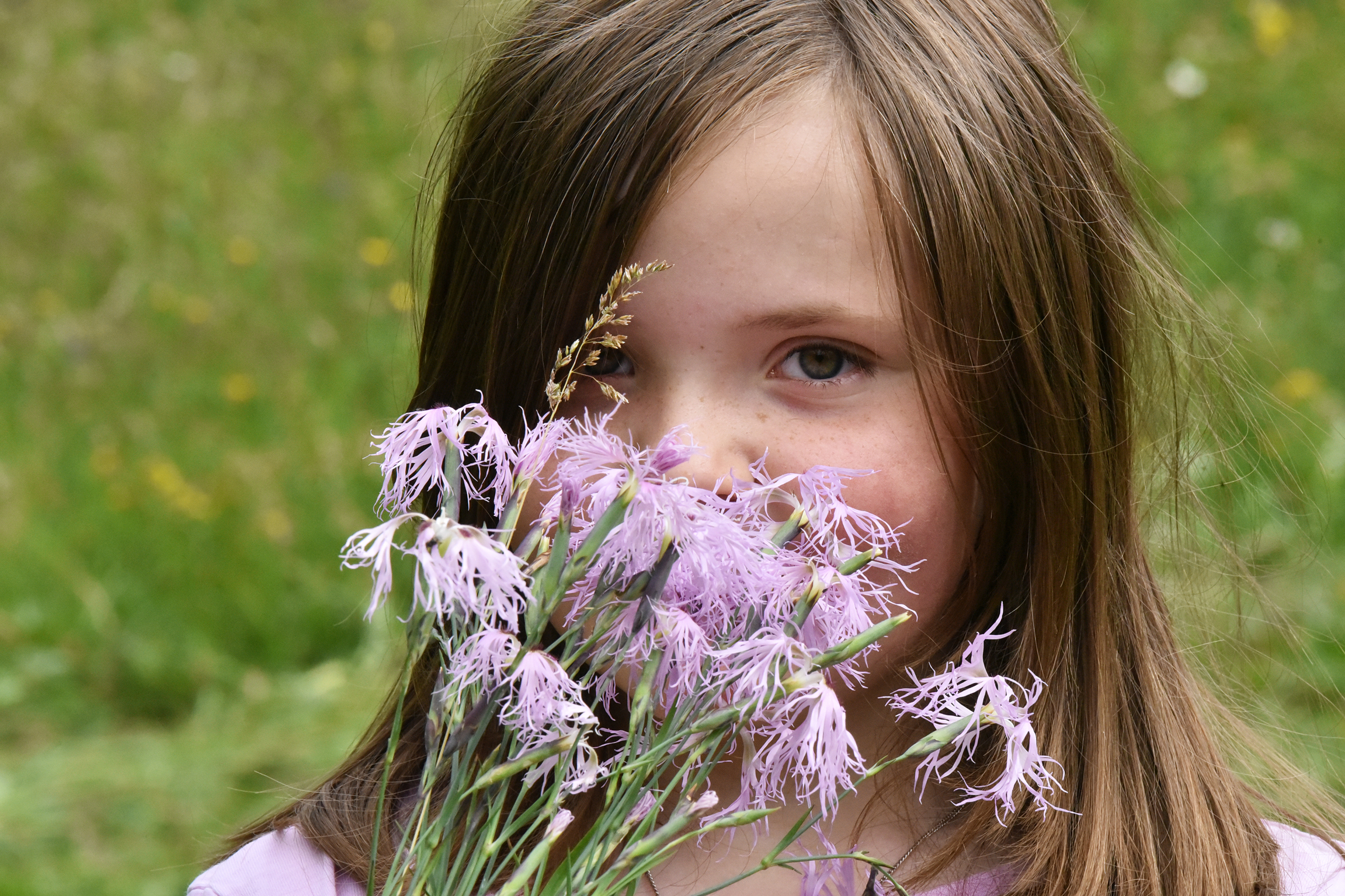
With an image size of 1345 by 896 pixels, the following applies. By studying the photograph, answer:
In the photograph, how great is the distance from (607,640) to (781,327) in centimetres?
39

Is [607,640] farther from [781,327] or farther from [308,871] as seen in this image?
[308,871]

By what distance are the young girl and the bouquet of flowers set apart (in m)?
0.26

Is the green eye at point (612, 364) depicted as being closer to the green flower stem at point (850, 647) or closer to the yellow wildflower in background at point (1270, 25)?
the green flower stem at point (850, 647)

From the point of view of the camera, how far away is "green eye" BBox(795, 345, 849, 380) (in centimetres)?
115

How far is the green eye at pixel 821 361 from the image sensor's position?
1.15 m

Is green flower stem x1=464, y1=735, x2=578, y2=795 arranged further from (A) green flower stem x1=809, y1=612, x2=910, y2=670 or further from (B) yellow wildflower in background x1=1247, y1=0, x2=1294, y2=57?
(B) yellow wildflower in background x1=1247, y1=0, x2=1294, y2=57

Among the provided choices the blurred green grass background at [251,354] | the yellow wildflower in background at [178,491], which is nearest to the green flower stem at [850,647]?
the blurred green grass background at [251,354]

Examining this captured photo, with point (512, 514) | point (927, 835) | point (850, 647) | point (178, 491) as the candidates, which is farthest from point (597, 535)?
point (178, 491)

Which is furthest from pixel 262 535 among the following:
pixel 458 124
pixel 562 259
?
pixel 562 259

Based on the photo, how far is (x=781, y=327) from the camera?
3.67 ft

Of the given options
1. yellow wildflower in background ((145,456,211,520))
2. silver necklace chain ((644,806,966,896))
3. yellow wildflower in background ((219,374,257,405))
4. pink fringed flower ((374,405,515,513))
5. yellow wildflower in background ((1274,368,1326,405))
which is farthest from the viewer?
yellow wildflower in background ((219,374,257,405))

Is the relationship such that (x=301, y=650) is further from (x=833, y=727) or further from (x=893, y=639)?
(x=833, y=727)

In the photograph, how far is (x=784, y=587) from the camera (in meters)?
0.80

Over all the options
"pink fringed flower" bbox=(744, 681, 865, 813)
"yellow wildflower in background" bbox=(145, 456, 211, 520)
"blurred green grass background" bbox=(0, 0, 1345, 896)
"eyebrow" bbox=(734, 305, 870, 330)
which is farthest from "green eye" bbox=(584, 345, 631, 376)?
"yellow wildflower in background" bbox=(145, 456, 211, 520)
